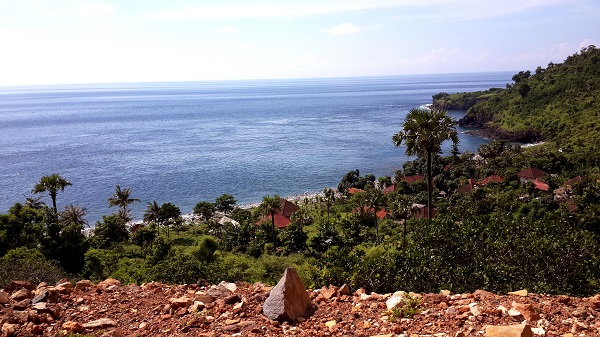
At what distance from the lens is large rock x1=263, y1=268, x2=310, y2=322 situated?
848 cm

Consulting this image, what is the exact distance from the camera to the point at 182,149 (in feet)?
327

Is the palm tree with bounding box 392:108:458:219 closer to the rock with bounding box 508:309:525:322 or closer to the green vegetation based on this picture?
the green vegetation

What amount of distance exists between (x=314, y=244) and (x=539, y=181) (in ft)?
114

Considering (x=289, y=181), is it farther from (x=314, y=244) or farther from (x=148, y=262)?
(x=148, y=262)

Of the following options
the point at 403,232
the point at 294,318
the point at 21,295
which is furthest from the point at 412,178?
the point at 21,295

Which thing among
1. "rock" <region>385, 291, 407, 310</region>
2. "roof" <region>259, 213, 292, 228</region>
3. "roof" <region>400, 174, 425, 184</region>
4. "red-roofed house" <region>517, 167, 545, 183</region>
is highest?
"rock" <region>385, 291, 407, 310</region>

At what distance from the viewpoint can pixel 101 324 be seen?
8516 mm

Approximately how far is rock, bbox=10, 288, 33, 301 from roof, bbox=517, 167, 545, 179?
6151 centimetres

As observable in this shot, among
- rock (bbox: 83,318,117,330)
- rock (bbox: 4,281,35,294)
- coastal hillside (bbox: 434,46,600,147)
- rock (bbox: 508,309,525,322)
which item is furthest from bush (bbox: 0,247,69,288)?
coastal hillside (bbox: 434,46,600,147)

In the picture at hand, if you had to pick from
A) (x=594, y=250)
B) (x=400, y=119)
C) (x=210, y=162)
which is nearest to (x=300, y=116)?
(x=400, y=119)

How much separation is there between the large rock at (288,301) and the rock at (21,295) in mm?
5531

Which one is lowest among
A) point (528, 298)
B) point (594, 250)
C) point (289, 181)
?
point (289, 181)

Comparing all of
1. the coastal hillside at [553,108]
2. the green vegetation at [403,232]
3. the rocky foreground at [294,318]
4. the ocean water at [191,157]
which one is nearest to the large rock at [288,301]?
the rocky foreground at [294,318]

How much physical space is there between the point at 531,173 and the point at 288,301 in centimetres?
5996
